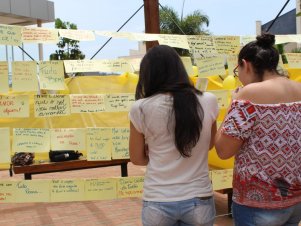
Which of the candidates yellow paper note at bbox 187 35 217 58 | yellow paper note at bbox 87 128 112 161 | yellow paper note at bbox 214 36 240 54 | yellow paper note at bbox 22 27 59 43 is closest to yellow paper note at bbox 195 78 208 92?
yellow paper note at bbox 187 35 217 58

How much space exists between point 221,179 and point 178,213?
61.7 inches

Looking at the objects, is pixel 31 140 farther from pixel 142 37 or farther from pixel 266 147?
pixel 266 147

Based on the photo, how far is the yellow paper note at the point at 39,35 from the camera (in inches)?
109

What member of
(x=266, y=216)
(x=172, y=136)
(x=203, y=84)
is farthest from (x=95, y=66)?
(x=266, y=216)

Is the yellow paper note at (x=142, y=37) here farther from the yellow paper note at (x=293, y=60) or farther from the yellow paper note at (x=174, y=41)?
the yellow paper note at (x=293, y=60)

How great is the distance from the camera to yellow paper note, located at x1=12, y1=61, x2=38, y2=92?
2.77 meters

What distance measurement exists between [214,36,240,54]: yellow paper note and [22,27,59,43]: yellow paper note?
4.15 feet

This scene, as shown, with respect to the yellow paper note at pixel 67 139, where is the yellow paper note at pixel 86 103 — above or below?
above

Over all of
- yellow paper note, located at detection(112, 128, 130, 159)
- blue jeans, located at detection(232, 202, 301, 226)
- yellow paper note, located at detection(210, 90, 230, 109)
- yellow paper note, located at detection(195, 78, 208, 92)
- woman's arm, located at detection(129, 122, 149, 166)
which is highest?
yellow paper note, located at detection(195, 78, 208, 92)

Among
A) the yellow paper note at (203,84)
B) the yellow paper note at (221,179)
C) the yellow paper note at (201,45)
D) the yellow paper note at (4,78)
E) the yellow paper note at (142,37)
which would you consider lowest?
the yellow paper note at (221,179)

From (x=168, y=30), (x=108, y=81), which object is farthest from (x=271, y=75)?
(x=168, y=30)

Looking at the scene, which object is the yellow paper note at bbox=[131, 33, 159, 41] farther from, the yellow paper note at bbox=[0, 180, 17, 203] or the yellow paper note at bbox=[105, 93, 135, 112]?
the yellow paper note at bbox=[0, 180, 17, 203]

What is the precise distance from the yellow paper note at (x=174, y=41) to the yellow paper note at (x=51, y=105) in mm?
848

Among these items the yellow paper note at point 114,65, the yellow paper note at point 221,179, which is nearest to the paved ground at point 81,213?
the yellow paper note at point 221,179
